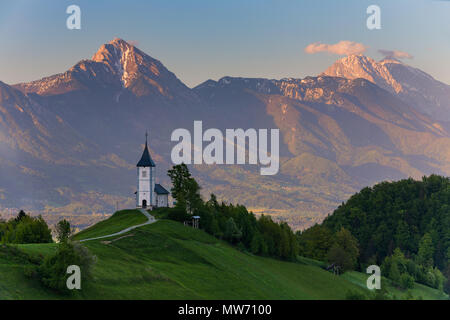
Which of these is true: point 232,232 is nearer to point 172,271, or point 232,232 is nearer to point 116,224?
point 116,224

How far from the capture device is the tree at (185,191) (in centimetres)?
12088

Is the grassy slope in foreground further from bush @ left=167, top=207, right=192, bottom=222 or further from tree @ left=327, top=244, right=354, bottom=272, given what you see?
tree @ left=327, top=244, right=354, bottom=272

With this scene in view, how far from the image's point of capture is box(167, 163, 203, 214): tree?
12088 centimetres

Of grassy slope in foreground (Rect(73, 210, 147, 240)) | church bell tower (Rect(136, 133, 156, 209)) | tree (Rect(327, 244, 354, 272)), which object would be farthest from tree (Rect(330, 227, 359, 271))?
grassy slope in foreground (Rect(73, 210, 147, 240))

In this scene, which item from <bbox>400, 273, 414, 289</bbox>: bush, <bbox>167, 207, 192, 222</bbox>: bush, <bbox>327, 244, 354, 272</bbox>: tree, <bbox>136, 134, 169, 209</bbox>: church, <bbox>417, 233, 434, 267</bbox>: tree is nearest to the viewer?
<bbox>167, 207, 192, 222</bbox>: bush

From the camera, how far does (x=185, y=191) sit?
12250cm

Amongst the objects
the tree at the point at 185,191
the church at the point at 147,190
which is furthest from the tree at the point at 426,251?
the tree at the point at 185,191

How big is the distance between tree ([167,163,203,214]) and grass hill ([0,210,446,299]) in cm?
718
